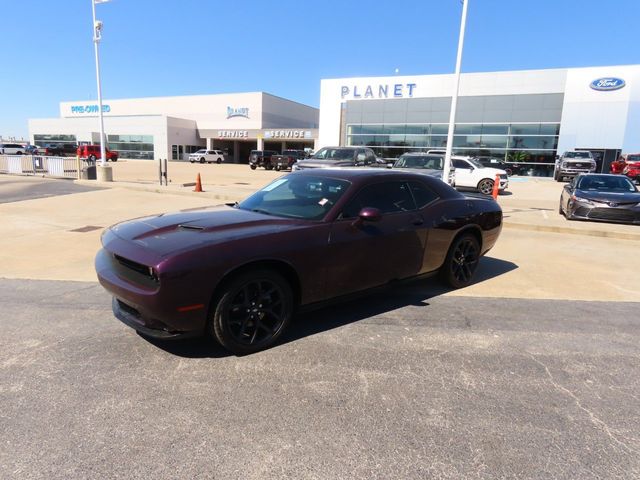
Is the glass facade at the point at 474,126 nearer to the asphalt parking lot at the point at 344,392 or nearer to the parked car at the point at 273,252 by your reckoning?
the asphalt parking lot at the point at 344,392

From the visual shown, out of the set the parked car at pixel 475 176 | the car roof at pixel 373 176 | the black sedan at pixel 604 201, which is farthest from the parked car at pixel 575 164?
the car roof at pixel 373 176

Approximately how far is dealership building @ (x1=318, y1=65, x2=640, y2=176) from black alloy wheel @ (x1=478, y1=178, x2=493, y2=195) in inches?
797

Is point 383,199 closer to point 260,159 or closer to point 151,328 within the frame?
point 151,328

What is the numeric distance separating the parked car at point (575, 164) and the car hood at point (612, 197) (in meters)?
19.2

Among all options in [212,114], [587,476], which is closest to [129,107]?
[212,114]

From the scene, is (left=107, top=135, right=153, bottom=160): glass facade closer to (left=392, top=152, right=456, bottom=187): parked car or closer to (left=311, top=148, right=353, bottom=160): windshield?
(left=311, top=148, right=353, bottom=160): windshield

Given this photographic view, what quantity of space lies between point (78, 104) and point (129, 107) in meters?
11.0

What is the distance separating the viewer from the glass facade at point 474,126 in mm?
35844

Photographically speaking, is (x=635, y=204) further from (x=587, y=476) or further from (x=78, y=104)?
(x=78, y=104)

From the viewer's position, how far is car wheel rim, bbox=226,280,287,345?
3.51 metres

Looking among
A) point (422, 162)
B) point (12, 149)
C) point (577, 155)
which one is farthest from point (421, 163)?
point (12, 149)

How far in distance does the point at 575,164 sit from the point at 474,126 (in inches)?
418

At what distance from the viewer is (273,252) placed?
11.6 ft

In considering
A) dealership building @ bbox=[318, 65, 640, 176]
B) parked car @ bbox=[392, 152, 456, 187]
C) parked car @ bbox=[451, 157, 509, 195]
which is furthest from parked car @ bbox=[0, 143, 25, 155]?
parked car @ bbox=[451, 157, 509, 195]
